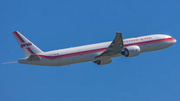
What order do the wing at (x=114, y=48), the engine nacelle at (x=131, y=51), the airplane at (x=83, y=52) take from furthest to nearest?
the engine nacelle at (x=131, y=51), the wing at (x=114, y=48), the airplane at (x=83, y=52)

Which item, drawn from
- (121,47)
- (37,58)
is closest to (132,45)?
(121,47)

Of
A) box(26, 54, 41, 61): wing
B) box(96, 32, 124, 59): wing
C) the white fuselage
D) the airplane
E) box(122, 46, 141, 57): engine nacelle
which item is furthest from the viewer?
box(122, 46, 141, 57): engine nacelle

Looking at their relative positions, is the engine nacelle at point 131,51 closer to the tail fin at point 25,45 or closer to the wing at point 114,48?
the wing at point 114,48

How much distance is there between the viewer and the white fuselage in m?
50.6

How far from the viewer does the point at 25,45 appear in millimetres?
51344

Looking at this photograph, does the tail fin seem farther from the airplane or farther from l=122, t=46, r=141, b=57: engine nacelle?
l=122, t=46, r=141, b=57: engine nacelle

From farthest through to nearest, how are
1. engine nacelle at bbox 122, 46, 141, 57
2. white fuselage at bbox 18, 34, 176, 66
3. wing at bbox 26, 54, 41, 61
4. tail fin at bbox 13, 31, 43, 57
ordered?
1. engine nacelle at bbox 122, 46, 141, 57
2. tail fin at bbox 13, 31, 43, 57
3. white fuselage at bbox 18, 34, 176, 66
4. wing at bbox 26, 54, 41, 61

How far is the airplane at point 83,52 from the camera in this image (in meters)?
50.4

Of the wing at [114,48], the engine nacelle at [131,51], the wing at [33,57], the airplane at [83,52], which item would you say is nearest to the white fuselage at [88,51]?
the airplane at [83,52]

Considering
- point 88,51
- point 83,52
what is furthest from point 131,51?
point 83,52

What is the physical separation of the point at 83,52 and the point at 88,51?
91cm

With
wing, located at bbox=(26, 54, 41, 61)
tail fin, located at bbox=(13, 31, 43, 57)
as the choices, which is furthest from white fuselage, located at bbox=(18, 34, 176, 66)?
tail fin, located at bbox=(13, 31, 43, 57)

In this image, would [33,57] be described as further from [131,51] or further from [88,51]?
[131,51]

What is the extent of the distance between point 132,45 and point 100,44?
218 inches
